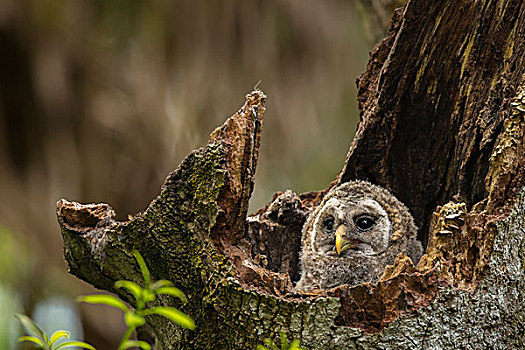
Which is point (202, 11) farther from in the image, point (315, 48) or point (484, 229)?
point (484, 229)

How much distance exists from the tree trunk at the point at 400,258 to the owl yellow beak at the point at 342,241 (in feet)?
1.12

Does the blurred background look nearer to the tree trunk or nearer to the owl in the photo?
the tree trunk

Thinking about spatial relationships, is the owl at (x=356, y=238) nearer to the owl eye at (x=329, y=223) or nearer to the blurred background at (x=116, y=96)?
the owl eye at (x=329, y=223)

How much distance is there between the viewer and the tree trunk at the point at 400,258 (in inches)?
39.6

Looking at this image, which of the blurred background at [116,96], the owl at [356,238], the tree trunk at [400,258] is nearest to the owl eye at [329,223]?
the owl at [356,238]

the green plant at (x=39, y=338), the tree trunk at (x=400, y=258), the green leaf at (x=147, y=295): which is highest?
the tree trunk at (x=400, y=258)

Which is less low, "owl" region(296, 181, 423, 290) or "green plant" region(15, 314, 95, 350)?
"owl" region(296, 181, 423, 290)

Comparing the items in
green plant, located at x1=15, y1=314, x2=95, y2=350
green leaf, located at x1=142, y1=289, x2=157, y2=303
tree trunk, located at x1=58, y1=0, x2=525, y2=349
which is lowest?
green plant, located at x1=15, y1=314, x2=95, y2=350

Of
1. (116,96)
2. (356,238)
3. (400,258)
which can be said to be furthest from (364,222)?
(116,96)

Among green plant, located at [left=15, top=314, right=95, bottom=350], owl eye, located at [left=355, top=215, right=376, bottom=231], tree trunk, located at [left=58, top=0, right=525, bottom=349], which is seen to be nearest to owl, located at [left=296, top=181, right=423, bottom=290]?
owl eye, located at [left=355, top=215, right=376, bottom=231]

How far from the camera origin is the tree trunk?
1007 mm

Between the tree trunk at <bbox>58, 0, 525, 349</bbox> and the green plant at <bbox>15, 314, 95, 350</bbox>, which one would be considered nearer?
the green plant at <bbox>15, 314, 95, 350</bbox>

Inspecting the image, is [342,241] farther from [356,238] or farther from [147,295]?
[147,295]

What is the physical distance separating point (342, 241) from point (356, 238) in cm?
6
